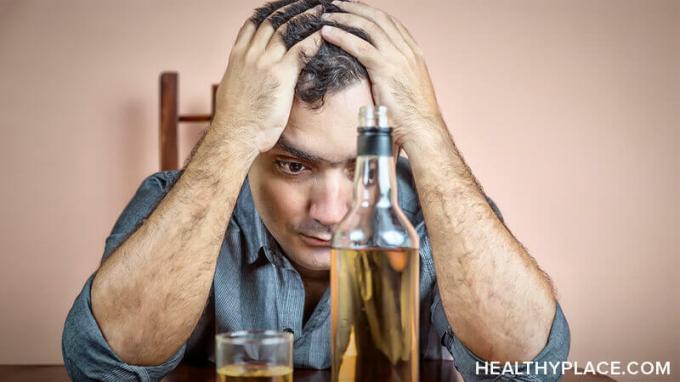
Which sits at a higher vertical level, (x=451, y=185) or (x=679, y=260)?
(x=451, y=185)

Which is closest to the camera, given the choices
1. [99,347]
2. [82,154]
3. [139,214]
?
[99,347]

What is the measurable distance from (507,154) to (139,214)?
1440 millimetres

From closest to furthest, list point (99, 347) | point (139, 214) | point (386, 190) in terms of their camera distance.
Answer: point (386, 190) < point (99, 347) < point (139, 214)

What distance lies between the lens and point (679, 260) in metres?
2.40

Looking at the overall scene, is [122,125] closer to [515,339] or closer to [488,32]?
[488,32]

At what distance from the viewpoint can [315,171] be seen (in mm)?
1082

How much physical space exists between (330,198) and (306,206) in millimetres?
54

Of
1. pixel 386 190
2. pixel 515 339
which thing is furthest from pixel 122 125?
pixel 386 190

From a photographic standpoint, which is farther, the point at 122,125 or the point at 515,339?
the point at 122,125

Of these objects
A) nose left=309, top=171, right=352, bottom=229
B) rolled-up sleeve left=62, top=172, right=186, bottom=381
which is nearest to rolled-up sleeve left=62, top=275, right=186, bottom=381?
rolled-up sleeve left=62, top=172, right=186, bottom=381

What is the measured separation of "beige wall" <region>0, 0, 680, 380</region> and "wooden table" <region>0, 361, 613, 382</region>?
132 cm

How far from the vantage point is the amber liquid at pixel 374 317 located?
59 cm

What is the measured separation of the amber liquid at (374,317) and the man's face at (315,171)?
0.42m

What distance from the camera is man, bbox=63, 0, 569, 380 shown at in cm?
96
